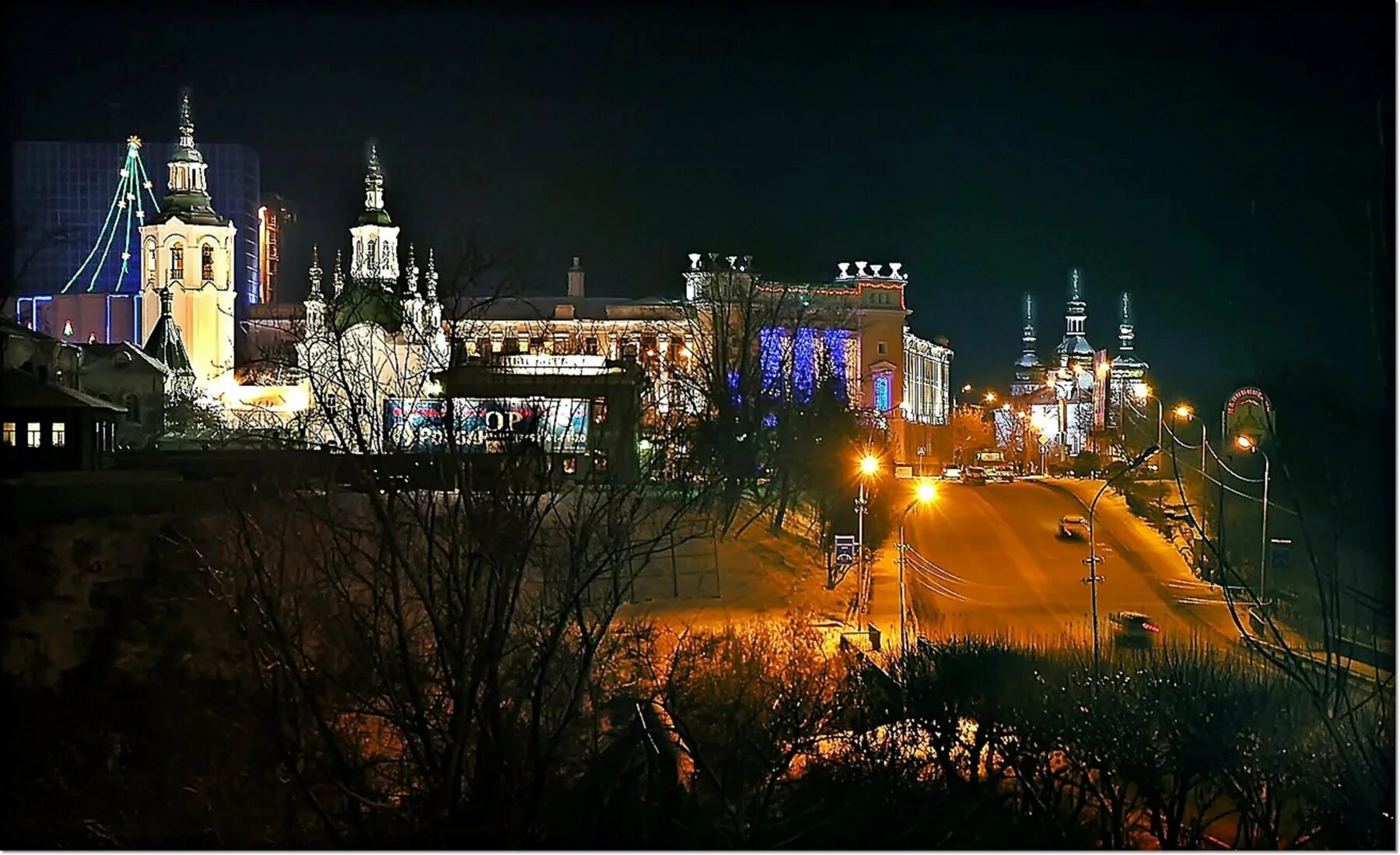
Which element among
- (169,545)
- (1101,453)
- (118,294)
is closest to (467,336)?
(169,545)

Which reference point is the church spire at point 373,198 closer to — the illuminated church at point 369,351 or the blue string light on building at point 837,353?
the illuminated church at point 369,351

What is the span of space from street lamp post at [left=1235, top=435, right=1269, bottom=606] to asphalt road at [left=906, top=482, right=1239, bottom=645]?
0.50m

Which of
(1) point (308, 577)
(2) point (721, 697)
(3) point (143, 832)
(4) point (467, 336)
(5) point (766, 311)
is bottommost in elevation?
(3) point (143, 832)

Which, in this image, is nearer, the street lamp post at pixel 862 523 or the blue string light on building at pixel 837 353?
the street lamp post at pixel 862 523

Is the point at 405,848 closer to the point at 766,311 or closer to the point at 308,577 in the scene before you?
the point at 308,577

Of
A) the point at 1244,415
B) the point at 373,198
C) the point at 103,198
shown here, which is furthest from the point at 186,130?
the point at 1244,415

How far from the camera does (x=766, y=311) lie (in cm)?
1277

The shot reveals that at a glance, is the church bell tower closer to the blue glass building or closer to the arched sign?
the blue glass building

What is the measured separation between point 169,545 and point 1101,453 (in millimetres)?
7782

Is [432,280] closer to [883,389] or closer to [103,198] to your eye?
[103,198]

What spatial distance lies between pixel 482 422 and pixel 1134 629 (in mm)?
3994

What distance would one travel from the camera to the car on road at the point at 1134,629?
7.02 meters

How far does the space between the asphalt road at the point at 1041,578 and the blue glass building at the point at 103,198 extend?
7093 mm

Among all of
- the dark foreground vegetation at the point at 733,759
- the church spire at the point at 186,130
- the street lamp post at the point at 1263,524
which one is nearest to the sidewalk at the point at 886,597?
the dark foreground vegetation at the point at 733,759
